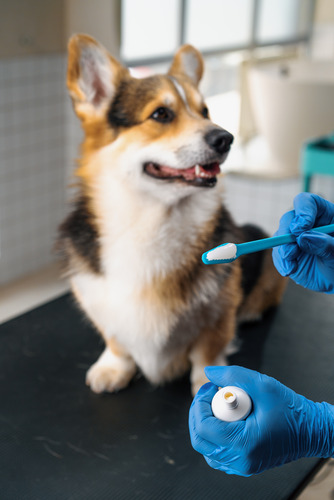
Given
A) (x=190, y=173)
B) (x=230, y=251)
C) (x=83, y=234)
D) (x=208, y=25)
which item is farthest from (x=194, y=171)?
(x=208, y=25)

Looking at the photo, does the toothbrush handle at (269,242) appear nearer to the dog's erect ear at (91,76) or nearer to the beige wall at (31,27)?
the dog's erect ear at (91,76)

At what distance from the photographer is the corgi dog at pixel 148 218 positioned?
1114mm

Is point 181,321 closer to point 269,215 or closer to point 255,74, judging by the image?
point 269,215

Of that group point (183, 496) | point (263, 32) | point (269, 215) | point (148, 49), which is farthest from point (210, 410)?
point (263, 32)

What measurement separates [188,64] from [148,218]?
373 millimetres

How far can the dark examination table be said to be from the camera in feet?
3.23

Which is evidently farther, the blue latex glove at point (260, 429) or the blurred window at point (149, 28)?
the blurred window at point (149, 28)

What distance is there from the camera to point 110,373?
1269 millimetres

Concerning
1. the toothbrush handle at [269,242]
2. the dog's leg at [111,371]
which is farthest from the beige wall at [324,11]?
the toothbrush handle at [269,242]

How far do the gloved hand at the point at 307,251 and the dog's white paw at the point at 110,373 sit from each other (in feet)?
1.71

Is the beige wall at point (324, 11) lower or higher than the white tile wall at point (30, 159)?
higher

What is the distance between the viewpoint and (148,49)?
9.03 feet

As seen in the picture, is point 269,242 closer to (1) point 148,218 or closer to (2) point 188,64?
(1) point 148,218

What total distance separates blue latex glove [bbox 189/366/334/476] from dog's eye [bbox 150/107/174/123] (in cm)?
53
